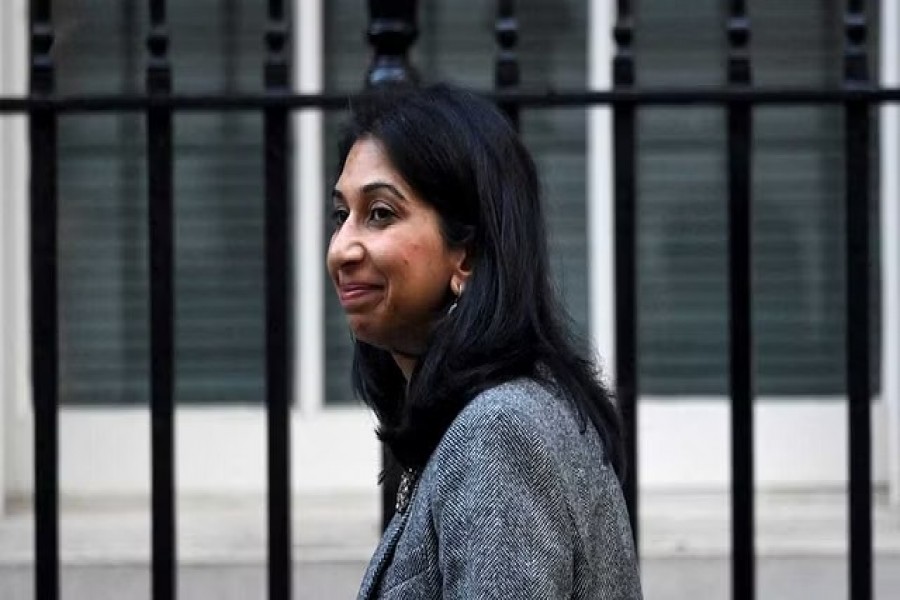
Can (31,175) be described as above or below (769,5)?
below

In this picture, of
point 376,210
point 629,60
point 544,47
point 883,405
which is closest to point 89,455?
point 544,47

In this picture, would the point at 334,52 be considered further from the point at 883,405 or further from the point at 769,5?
the point at 883,405

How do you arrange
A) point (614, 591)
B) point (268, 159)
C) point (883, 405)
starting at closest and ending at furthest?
point (614, 591) → point (268, 159) → point (883, 405)

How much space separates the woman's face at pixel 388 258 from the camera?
7.06 ft

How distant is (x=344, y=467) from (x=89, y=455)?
816 mm

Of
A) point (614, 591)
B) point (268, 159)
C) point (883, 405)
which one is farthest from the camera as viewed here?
point (883, 405)

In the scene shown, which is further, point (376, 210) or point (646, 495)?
point (646, 495)

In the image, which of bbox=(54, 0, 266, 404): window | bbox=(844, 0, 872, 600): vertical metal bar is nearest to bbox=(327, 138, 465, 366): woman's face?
bbox=(844, 0, 872, 600): vertical metal bar

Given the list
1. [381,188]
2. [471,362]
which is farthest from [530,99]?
[471,362]

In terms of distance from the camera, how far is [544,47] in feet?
18.7

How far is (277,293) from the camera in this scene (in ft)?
10.7

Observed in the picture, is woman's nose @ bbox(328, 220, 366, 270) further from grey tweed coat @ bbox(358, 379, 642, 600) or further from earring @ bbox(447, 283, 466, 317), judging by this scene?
grey tweed coat @ bbox(358, 379, 642, 600)

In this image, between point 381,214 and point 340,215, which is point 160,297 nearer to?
point 340,215

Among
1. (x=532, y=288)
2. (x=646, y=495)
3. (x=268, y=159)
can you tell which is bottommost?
(x=646, y=495)
